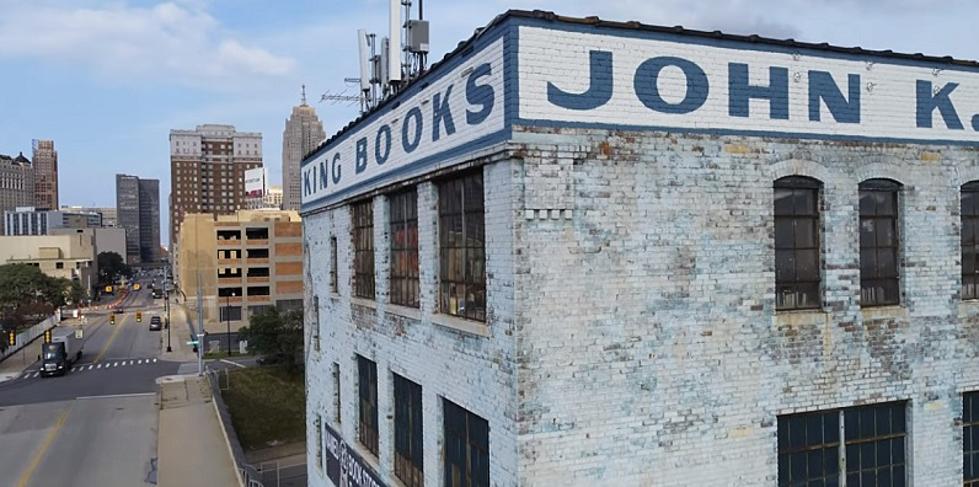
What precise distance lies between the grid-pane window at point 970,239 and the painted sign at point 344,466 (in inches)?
410

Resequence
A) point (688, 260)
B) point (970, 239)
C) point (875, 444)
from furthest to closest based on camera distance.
Answer: point (970, 239)
point (875, 444)
point (688, 260)

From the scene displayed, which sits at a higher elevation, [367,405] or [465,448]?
[465,448]

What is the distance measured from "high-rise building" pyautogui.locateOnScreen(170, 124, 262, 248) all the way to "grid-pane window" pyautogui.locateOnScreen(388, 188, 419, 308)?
617 ft

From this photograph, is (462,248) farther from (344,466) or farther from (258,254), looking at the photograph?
(258,254)

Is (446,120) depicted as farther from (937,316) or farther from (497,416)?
(937,316)

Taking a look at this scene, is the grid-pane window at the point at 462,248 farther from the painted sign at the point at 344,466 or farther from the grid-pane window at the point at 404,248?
the painted sign at the point at 344,466

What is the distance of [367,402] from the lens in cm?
1473

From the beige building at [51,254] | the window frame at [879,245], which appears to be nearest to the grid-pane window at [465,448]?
the window frame at [879,245]

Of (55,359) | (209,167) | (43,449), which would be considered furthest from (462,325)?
(209,167)

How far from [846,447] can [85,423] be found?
3847 cm

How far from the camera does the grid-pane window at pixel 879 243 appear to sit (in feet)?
33.7

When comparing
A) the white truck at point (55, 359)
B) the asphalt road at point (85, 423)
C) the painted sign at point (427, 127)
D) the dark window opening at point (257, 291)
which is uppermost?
the painted sign at point (427, 127)

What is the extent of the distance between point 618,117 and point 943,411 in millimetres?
6737

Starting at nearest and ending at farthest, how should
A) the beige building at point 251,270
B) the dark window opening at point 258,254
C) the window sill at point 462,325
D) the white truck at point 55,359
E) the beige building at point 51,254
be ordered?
the window sill at point 462,325, the white truck at point 55,359, the beige building at point 251,270, the dark window opening at point 258,254, the beige building at point 51,254
